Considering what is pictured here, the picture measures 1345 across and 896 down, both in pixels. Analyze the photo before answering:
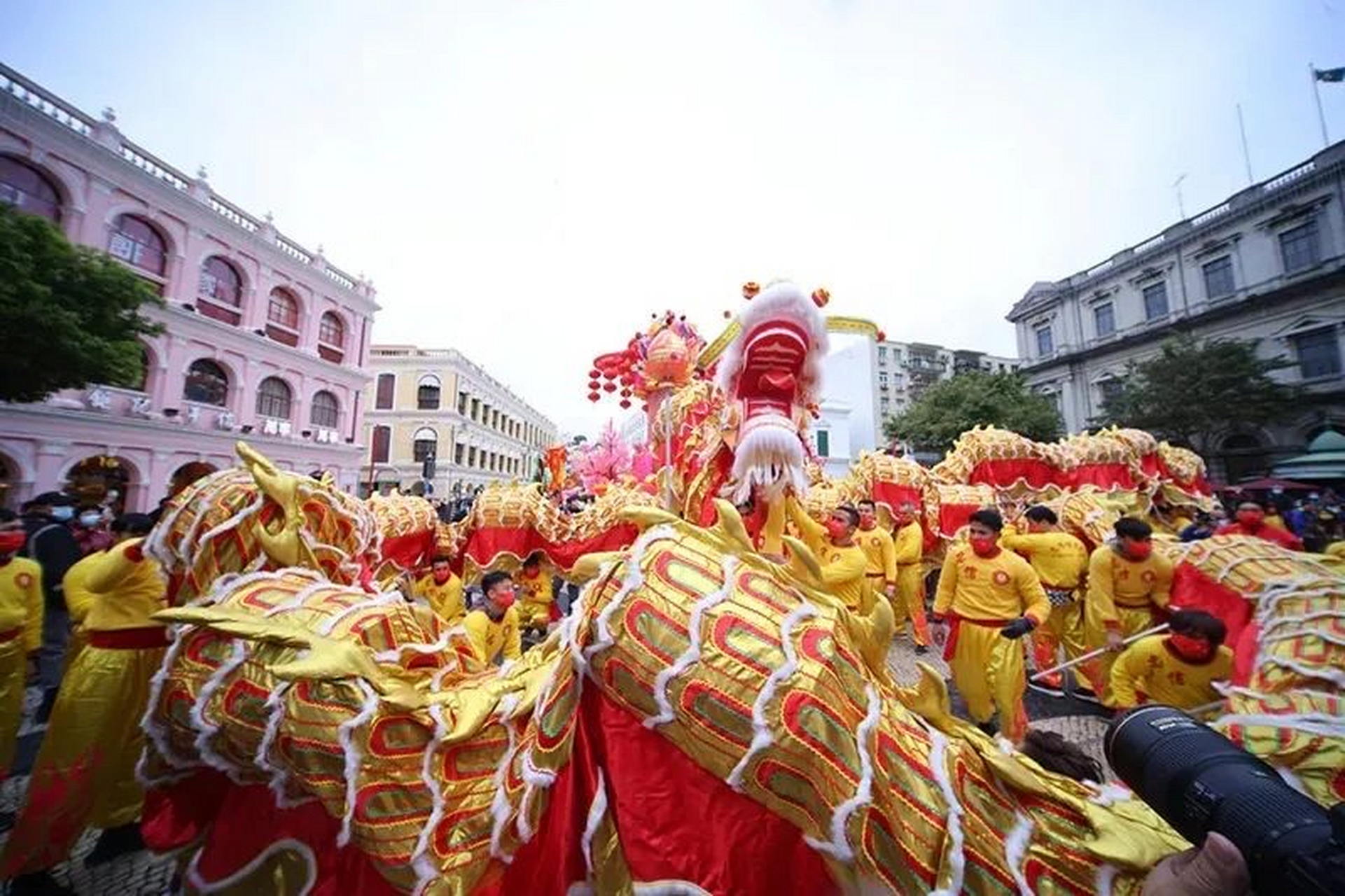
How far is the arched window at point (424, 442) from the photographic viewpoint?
2612 centimetres

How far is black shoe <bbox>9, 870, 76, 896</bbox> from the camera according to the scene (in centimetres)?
193

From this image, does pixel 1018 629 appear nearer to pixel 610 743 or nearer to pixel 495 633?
pixel 610 743

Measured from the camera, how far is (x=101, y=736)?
2.01m

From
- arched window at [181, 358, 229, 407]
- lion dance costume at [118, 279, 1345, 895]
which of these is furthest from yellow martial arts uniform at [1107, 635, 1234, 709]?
arched window at [181, 358, 229, 407]

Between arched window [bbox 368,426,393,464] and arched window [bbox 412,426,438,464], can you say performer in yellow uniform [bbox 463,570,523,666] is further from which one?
arched window [bbox 368,426,393,464]

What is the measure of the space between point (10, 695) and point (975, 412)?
24225mm

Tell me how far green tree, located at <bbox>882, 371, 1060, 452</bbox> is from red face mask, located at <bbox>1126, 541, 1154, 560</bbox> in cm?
1874

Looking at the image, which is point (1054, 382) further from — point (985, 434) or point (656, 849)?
point (656, 849)

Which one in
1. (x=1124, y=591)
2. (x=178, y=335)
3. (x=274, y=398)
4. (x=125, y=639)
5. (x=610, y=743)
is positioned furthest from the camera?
(x=274, y=398)

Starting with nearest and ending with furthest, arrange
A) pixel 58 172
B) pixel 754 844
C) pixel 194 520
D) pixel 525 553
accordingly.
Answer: pixel 754 844, pixel 194 520, pixel 525 553, pixel 58 172

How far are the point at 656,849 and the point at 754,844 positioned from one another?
0.19 metres

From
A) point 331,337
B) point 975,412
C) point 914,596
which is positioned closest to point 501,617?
point 914,596

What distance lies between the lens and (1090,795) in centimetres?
88

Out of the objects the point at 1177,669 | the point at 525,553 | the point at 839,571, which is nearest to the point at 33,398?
the point at 525,553
